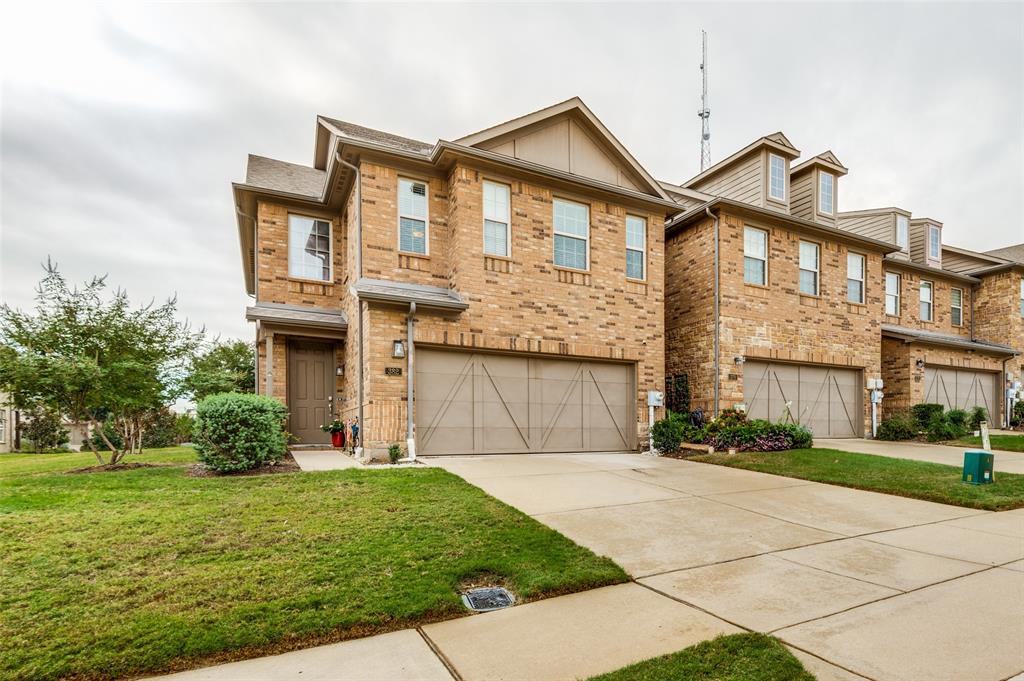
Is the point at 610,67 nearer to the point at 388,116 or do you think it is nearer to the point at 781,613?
the point at 388,116

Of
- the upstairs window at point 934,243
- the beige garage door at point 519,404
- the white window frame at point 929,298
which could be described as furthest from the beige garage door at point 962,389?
the beige garage door at point 519,404

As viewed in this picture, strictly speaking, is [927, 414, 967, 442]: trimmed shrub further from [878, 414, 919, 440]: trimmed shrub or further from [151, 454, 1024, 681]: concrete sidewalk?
[151, 454, 1024, 681]: concrete sidewalk

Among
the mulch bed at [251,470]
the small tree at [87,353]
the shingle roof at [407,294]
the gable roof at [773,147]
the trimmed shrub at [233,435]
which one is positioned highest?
A: the gable roof at [773,147]

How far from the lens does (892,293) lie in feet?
59.6

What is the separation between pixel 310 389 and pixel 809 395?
13.8 meters

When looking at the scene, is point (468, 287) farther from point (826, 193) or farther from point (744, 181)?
point (826, 193)

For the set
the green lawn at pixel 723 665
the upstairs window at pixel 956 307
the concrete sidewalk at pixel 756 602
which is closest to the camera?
the green lawn at pixel 723 665

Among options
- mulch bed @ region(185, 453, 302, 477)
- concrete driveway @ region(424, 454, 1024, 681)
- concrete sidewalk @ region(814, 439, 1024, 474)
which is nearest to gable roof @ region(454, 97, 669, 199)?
mulch bed @ region(185, 453, 302, 477)

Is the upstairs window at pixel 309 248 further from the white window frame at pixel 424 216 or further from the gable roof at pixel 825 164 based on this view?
the gable roof at pixel 825 164

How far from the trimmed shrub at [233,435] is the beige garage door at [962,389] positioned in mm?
20167

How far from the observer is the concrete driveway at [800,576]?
116 inches

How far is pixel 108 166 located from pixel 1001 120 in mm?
24226

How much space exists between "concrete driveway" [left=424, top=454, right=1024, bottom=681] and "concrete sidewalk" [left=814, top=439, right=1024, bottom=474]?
4740mm

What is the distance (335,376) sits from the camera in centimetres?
1262
